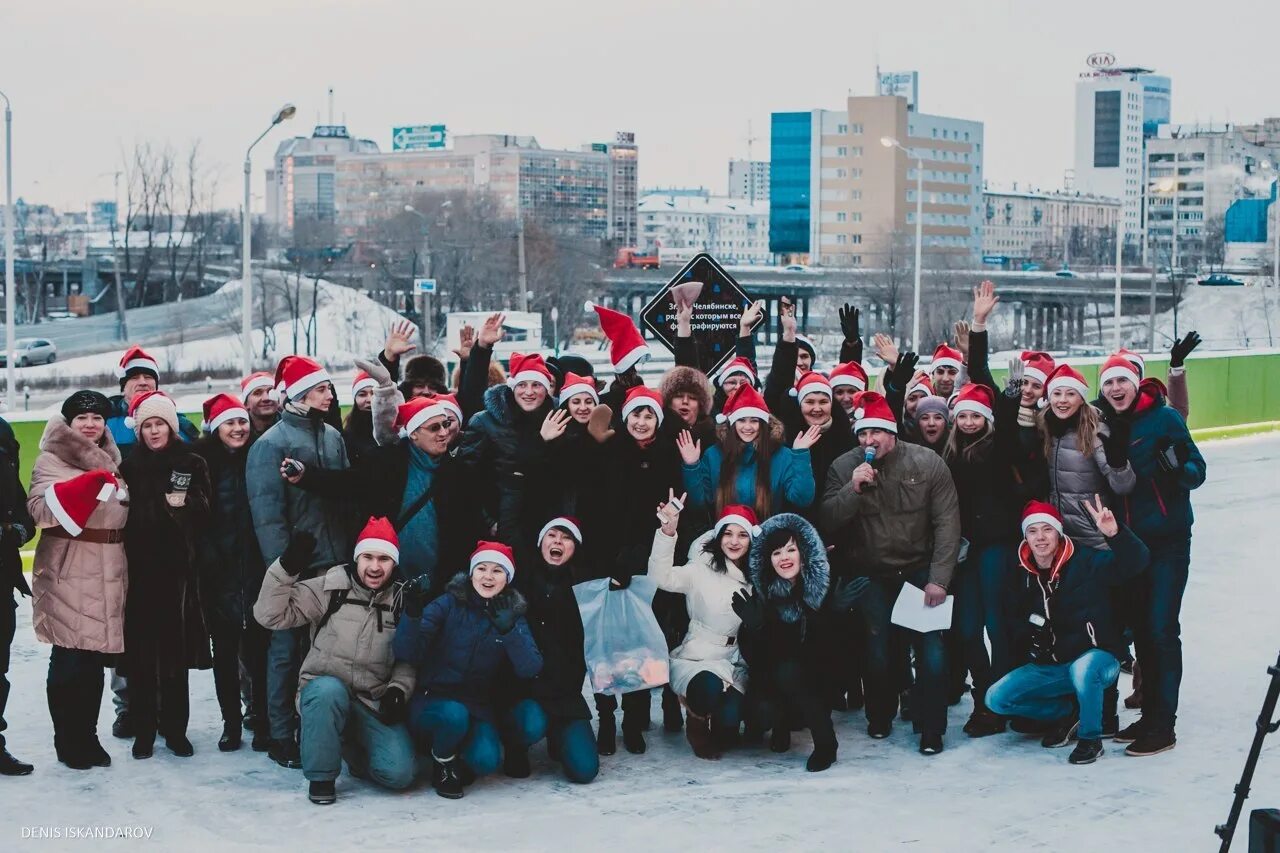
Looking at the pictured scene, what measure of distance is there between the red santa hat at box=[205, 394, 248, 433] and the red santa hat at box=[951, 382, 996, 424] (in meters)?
3.43

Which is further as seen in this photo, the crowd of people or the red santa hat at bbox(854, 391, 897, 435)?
the red santa hat at bbox(854, 391, 897, 435)

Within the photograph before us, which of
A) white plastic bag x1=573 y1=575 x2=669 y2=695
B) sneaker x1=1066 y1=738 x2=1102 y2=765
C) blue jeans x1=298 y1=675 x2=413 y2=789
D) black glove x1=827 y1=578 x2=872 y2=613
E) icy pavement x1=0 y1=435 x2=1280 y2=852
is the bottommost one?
icy pavement x1=0 y1=435 x2=1280 y2=852

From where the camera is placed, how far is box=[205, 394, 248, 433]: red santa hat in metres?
7.81

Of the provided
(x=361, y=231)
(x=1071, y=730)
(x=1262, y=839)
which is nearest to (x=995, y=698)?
(x=1071, y=730)

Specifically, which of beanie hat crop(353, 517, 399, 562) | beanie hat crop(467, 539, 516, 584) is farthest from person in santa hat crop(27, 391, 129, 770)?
beanie hat crop(467, 539, 516, 584)

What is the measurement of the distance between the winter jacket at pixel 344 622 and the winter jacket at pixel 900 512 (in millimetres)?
2145

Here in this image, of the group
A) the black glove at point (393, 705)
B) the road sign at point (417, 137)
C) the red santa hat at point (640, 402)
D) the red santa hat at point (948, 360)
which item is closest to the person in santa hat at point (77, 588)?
the black glove at point (393, 705)

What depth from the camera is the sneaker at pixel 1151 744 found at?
306 inches

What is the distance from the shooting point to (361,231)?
348 ft

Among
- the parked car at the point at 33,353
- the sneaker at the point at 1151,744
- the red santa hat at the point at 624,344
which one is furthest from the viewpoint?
the parked car at the point at 33,353

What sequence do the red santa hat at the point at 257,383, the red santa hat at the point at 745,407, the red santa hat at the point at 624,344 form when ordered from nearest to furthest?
the red santa hat at the point at 745,407
the red santa hat at the point at 257,383
the red santa hat at the point at 624,344

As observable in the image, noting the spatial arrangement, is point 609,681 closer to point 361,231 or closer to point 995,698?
point 995,698

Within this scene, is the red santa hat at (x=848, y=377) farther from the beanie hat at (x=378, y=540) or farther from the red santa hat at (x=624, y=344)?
the beanie hat at (x=378, y=540)

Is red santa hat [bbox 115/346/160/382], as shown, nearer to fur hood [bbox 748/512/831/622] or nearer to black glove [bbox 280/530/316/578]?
black glove [bbox 280/530/316/578]
